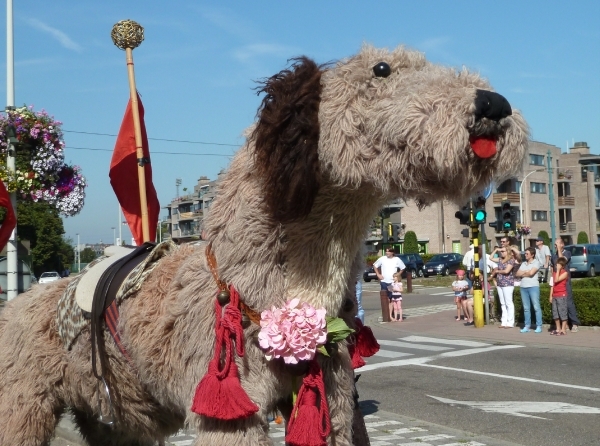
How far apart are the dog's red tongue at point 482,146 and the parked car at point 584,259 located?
127ft

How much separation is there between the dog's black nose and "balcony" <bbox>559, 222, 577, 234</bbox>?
7911 cm

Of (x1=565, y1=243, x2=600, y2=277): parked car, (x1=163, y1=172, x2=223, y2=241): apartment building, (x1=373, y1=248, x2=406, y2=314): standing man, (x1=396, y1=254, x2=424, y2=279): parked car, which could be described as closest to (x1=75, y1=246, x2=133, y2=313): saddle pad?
(x1=163, y1=172, x2=223, y2=241): apartment building

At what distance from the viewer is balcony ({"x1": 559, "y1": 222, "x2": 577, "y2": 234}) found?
7738 centimetres

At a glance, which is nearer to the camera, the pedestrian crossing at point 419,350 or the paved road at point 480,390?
the paved road at point 480,390

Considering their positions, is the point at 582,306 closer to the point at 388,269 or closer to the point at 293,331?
the point at 388,269

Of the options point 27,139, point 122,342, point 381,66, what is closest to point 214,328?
point 122,342

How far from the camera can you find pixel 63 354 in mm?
3443

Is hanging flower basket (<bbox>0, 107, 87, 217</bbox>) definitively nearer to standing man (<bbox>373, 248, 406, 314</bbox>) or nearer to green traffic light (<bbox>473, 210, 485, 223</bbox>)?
green traffic light (<bbox>473, 210, 485, 223</bbox>)

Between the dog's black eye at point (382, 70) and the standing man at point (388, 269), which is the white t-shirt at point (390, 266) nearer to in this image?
the standing man at point (388, 269)

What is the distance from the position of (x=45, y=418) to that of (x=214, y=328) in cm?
121

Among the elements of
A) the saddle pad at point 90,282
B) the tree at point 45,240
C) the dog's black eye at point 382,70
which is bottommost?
the saddle pad at point 90,282

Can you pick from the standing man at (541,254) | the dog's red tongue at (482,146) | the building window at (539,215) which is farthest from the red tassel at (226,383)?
the building window at (539,215)

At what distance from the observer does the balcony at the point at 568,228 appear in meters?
77.4

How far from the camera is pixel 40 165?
29.3 ft
